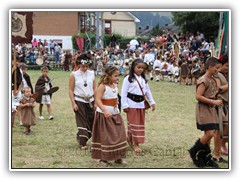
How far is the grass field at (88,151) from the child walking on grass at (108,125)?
0.22 m

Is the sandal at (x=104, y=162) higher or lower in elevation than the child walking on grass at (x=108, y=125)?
lower

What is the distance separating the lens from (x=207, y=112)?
28.7 feet

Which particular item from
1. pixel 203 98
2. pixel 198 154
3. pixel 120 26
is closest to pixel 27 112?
pixel 198 154

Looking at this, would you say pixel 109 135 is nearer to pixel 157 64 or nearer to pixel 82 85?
pixel 82 85

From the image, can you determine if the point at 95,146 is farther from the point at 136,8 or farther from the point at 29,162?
the point at 136,8

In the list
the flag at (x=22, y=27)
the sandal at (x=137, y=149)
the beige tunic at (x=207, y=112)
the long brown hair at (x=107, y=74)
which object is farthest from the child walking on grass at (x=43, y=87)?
the beige tunic at (x=207, y=112)

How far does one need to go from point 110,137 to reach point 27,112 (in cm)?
353

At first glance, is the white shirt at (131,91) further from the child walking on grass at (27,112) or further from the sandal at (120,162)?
the child walking on grass at (27,112)

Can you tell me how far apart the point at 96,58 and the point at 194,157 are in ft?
49.4

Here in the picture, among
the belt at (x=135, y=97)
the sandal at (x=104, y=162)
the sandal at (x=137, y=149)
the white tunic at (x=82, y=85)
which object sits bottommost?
the sandal at (x=104, y=162)

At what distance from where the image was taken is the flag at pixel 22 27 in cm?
963

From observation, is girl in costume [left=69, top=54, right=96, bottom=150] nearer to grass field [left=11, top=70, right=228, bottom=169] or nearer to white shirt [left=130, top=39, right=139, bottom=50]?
grass field [left=11, top=70, right=228, bottom=169]

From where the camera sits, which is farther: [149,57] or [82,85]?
[149,57]
